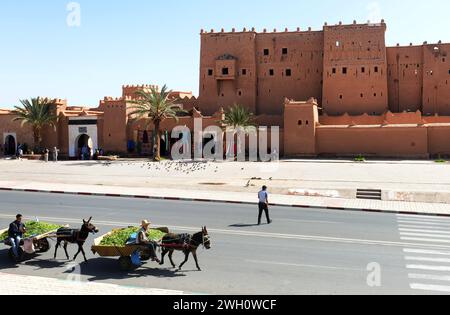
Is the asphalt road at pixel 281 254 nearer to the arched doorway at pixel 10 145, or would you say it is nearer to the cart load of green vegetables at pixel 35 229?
the cart load of green vegetables at pixel 35 229

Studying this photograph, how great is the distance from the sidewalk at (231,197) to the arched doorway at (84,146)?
55.1ft

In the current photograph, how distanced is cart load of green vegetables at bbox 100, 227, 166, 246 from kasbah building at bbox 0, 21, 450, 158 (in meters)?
33.2

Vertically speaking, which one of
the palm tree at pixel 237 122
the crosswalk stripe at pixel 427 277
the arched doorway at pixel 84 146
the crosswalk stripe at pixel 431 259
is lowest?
the crosswalk stripe at pixel 427 277

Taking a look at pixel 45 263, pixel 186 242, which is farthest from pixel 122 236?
pixel 45 263

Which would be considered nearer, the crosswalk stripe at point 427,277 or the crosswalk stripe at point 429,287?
the crosswalk stripe at point 429,287

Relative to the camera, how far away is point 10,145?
Result: 166ft

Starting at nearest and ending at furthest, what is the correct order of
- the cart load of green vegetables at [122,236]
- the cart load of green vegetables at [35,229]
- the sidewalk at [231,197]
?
the cart load of green vegetables at [122,236], the cart load of green vegetables at [35,229], the sidewalk at [231,197]

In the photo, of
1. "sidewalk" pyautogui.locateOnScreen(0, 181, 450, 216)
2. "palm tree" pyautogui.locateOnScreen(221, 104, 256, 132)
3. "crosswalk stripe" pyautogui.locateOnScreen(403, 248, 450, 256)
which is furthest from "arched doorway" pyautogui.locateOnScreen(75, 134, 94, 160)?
"crosswalk stripe" pyautogui.locateOnScreen(403, 248, 450, 256)

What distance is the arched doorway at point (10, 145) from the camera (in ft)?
165

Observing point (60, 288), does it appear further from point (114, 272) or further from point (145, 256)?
point (145, 256)

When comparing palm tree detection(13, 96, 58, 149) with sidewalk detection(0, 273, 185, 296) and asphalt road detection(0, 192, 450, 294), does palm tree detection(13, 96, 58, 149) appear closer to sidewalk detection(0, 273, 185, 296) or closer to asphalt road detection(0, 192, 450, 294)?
Answer: asphalt road detection(0, 192, 450, 294)

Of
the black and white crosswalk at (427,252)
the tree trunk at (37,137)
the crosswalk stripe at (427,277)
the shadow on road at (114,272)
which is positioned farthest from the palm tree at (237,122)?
the crosswalk stripe at (427,277)

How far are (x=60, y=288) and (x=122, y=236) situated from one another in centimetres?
230
